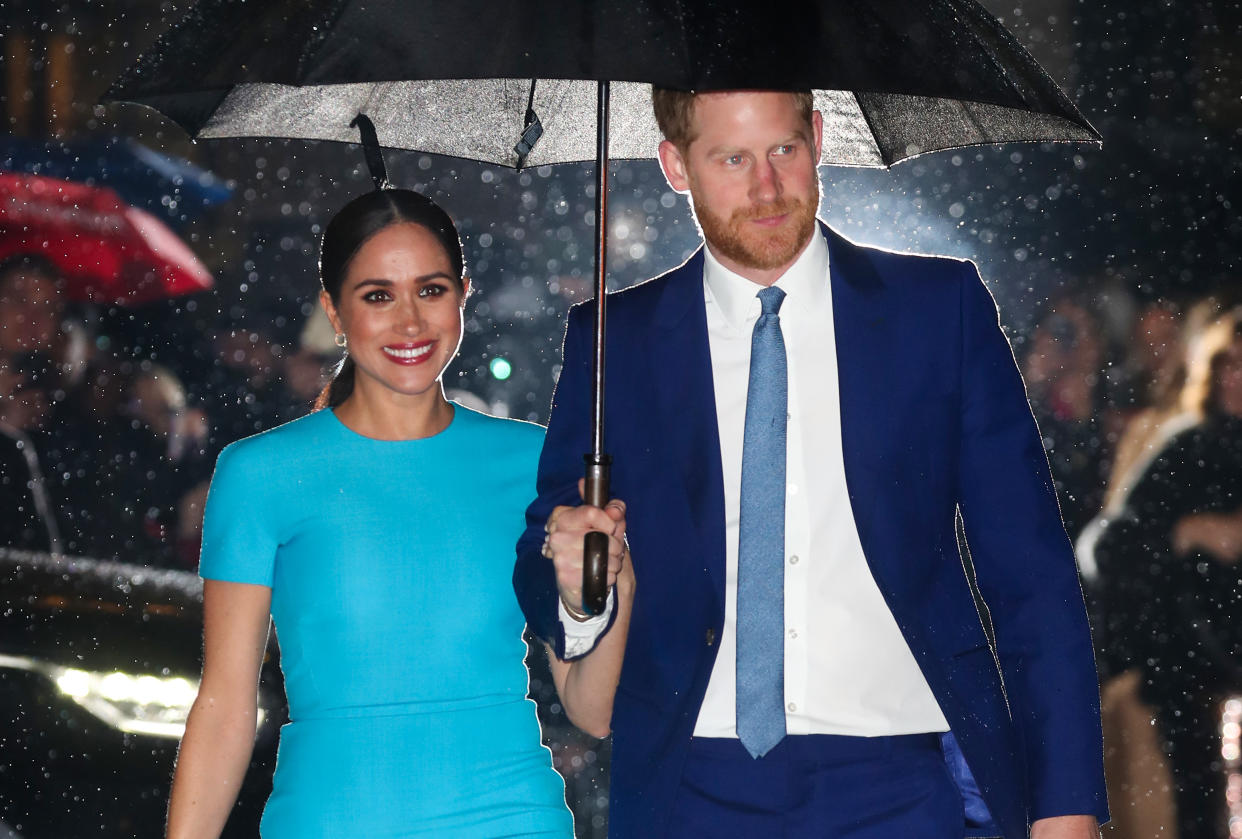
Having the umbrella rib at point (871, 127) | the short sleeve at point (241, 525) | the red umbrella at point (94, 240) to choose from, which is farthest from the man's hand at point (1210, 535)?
the red umbrella at point (94, 240)

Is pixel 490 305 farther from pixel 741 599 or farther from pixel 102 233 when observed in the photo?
pixel 741 599

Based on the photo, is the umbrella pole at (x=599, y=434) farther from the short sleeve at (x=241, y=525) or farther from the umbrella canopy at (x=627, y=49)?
the short sleeve at (x=241, y=525)

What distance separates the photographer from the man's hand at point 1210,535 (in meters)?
5.55

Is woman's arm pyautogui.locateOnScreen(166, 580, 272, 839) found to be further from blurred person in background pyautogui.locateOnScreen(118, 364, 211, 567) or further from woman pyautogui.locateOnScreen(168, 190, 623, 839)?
blurred person in background pyautogui.locateOnScreen(118, 364, 211, 567)

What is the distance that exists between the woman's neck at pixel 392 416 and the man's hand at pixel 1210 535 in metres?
3.11

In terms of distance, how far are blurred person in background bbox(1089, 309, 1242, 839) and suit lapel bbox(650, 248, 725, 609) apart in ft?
9.98

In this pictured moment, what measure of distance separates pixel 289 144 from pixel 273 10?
15.6 metres

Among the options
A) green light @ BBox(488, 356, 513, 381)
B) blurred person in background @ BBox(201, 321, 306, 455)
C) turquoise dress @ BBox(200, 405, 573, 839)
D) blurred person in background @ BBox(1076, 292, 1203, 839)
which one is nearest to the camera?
turquoise dress @ BBox(200, 405, 573, 839)

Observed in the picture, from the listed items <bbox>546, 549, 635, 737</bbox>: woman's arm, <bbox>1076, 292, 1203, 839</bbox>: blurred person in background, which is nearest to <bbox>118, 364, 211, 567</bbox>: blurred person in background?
<bbox>1076, 292, 1203, 839</bbox>: blurred person in background

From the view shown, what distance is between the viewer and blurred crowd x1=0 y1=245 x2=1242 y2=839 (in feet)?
18.8

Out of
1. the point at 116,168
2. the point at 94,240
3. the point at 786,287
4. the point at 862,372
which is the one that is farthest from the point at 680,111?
the point at 116,168

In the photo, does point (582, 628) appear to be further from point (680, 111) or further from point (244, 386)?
point (244, 386)

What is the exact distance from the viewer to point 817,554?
9.09ft

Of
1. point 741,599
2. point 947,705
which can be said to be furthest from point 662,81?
point 947,705
